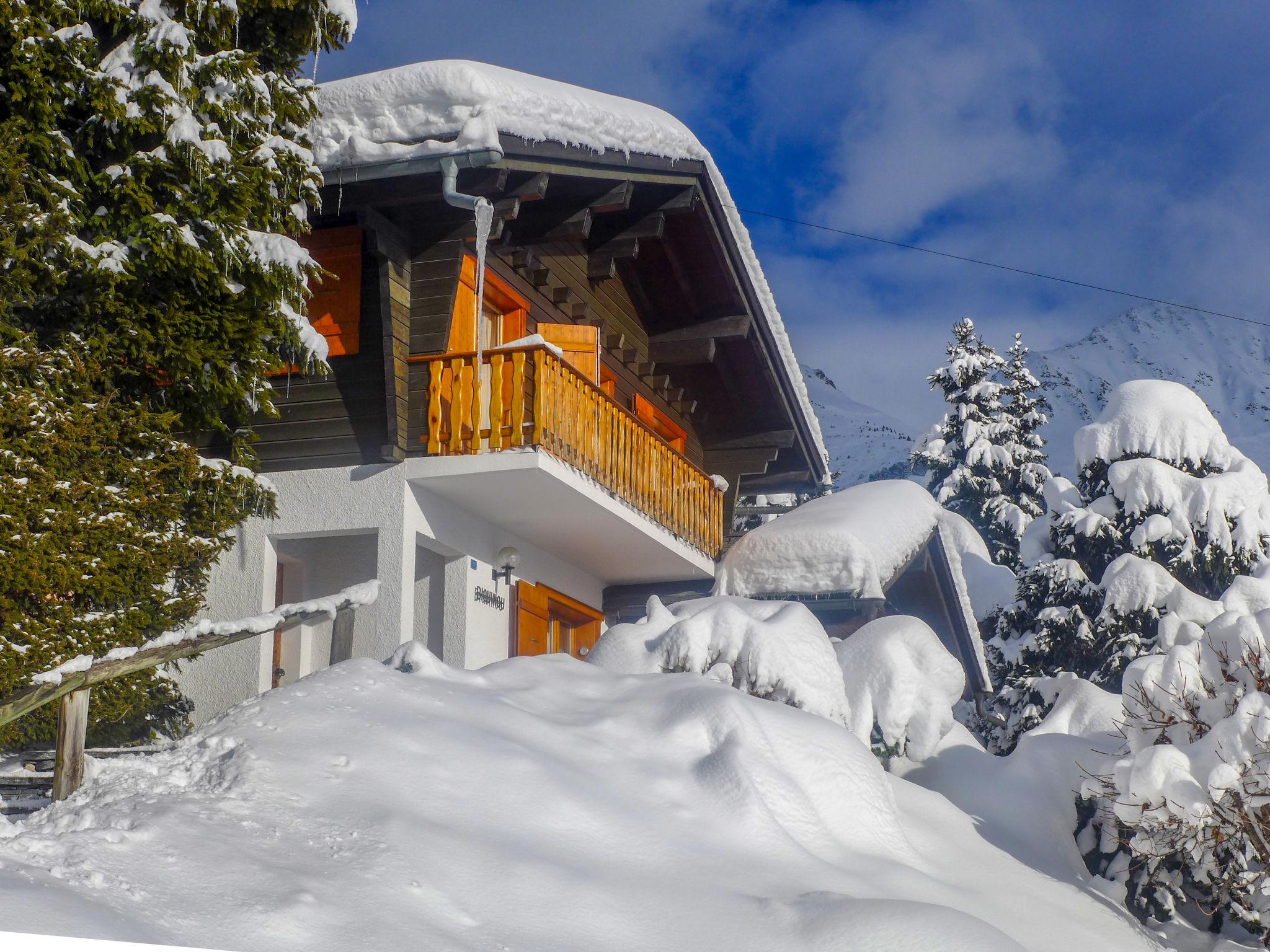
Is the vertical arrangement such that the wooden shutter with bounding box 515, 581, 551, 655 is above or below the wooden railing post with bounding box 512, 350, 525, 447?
below

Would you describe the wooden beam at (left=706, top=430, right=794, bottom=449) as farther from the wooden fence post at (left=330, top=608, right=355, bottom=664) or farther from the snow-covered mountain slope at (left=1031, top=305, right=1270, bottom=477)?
the snow-covered mountain slope at (left=1031, top=305, right=1270, bottom=477)

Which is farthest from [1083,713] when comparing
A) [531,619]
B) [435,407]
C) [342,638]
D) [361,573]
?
[361,573]

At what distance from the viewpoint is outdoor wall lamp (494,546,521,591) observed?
439 inches

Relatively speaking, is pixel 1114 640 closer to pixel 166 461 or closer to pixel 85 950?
pixel 166 461

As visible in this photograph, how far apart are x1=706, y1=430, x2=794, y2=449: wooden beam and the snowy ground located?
8.52 meters

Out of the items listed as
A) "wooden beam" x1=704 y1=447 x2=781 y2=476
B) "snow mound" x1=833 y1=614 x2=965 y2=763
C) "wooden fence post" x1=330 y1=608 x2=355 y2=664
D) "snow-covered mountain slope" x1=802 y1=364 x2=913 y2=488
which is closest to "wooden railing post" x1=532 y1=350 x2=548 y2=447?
"snow mound" x1=833 y1=614 x2=965 y2=763

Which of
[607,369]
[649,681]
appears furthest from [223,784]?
[607,369]

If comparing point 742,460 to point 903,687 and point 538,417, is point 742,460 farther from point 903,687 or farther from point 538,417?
point 903,687

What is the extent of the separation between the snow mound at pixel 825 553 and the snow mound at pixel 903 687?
408cm

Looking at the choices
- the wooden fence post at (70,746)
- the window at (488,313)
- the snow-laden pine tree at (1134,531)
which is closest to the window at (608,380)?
the window at (488,313)

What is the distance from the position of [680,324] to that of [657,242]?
4.34 feet

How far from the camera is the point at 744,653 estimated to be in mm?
8031

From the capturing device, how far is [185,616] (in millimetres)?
8258

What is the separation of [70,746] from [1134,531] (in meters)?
13.4
